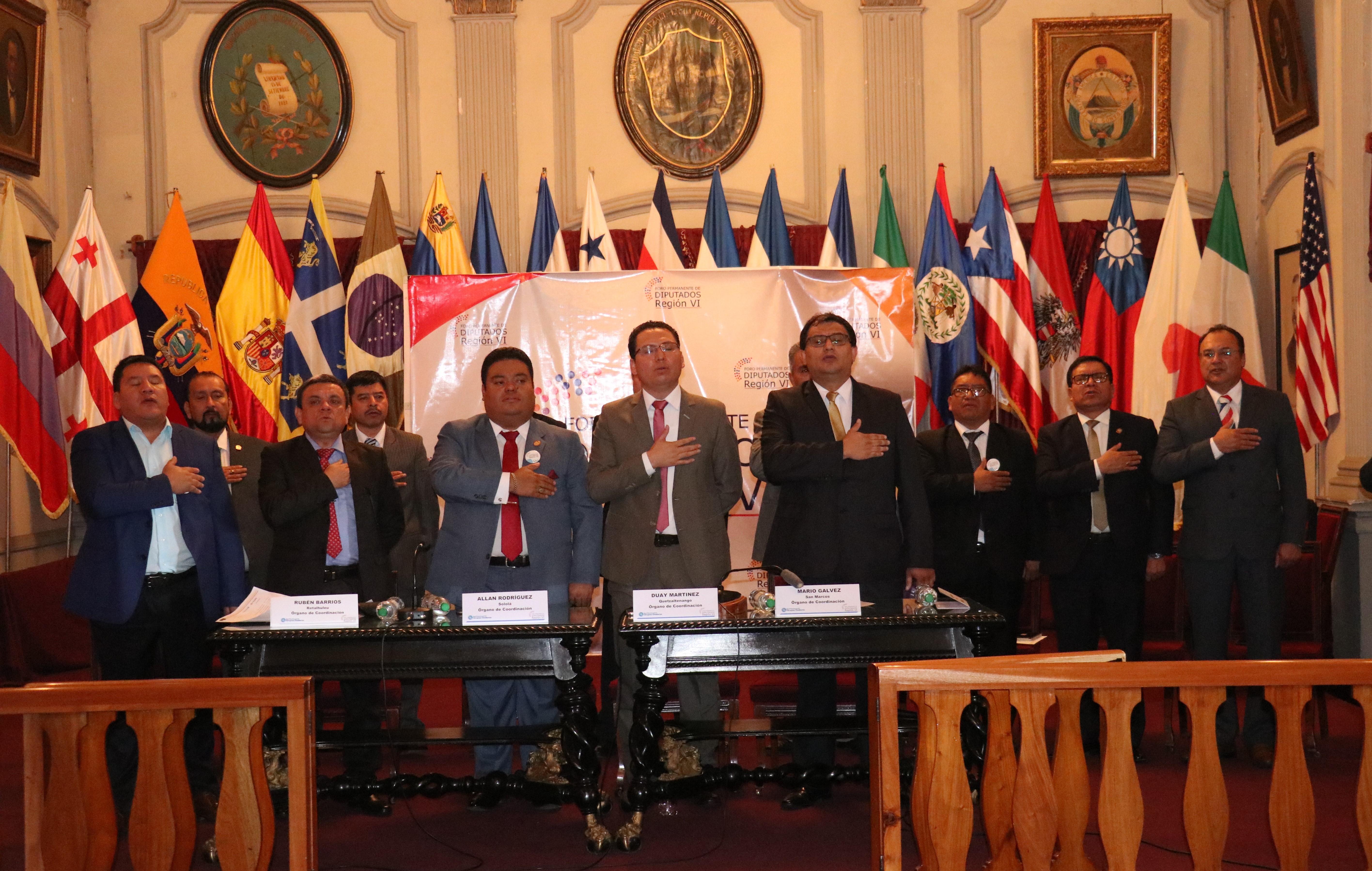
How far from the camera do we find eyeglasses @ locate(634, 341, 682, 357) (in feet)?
12.6

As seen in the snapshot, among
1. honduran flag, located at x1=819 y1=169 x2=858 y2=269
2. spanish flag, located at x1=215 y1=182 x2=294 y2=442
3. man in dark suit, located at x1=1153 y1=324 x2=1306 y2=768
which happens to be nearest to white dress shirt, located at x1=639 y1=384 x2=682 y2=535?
man in dark suit, located at x1=1153 y1=324 x2=1306 y2=768

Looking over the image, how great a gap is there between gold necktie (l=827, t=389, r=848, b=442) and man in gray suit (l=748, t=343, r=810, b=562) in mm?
149

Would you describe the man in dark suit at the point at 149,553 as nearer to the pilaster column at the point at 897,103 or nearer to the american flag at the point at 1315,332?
the pilaster column at the point at 897,103

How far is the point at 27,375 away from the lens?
580 cm

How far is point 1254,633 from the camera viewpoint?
436 centimetres

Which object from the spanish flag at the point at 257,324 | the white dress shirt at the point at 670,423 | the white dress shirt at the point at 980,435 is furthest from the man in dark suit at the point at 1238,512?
the spanish flag at the point at 257,324

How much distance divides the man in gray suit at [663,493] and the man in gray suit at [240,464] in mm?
1391

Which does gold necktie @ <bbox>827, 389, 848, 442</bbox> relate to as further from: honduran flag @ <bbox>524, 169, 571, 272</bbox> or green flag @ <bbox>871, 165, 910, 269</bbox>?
honduran flag @ <bbox>524, 169, 571, 272</bbox>

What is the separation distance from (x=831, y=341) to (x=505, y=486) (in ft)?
4.00

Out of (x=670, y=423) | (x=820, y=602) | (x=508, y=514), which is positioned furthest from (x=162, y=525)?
(x=820, y=602)

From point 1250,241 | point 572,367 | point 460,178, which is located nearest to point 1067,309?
point 1250,241

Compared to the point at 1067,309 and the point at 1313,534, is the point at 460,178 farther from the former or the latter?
the point at 1313,534

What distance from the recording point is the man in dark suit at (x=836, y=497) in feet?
12.4

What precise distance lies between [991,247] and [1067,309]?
2.26 feet
